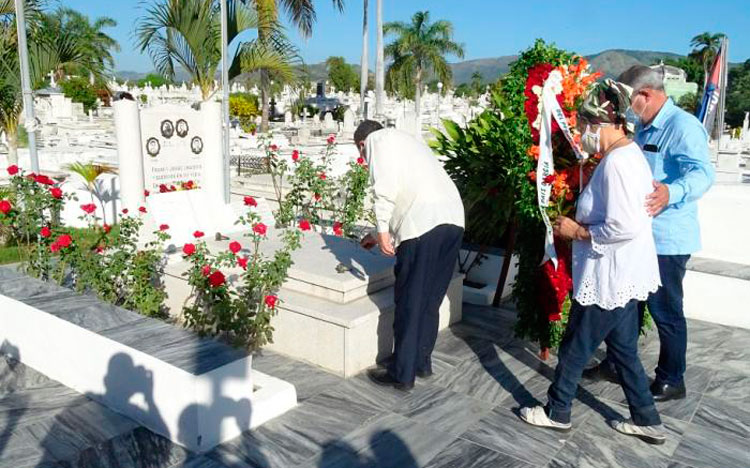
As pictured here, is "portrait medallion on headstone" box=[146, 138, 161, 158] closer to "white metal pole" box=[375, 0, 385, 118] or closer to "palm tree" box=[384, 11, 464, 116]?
"white metal pole" box=[375, 0, 385, 118]

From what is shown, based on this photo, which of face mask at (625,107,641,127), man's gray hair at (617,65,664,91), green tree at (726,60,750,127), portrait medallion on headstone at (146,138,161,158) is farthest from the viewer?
green tree at (726,60,750,127)

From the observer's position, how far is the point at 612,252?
2867mm

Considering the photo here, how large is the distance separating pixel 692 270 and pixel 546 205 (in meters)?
2.29

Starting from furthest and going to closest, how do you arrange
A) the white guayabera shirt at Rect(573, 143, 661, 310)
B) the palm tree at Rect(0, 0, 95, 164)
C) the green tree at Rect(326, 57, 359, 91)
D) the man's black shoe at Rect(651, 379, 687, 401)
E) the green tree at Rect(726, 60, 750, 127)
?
the green tree at Rect(326, 57, 359, 91)
the green tree at Rect(726, 60, 750, 127)
the palm tree at Rect(0, 0, 95, 164)
the man's black shoe at Rect(651, 379, 687, 401)
the white guayabera shirt at Rect(573, 143, 661, 310)

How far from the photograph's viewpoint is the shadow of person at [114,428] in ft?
9.57

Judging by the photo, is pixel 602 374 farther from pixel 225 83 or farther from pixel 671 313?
pixel 225 83

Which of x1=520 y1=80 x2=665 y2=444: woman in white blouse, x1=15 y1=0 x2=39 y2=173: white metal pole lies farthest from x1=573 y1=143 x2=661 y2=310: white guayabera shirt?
x1=15 y1=0 x2=39 y2=173: white metal pole

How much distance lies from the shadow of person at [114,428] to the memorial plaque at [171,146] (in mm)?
4926

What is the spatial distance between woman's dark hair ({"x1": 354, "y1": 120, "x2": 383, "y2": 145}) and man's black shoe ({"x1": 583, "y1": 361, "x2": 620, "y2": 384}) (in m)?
2.03

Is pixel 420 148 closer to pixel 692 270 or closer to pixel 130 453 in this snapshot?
pixel 130 453

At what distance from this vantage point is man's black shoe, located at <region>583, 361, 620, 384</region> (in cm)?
396

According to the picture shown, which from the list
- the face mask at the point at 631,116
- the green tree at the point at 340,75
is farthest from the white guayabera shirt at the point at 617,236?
the green tree at the point at 340,75

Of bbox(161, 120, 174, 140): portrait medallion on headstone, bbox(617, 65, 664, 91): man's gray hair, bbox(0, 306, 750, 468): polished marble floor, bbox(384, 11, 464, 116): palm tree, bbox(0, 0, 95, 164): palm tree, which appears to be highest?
bbox(384, 11, 464, 116): palm tree

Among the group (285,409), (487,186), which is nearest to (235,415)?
(285,409)
